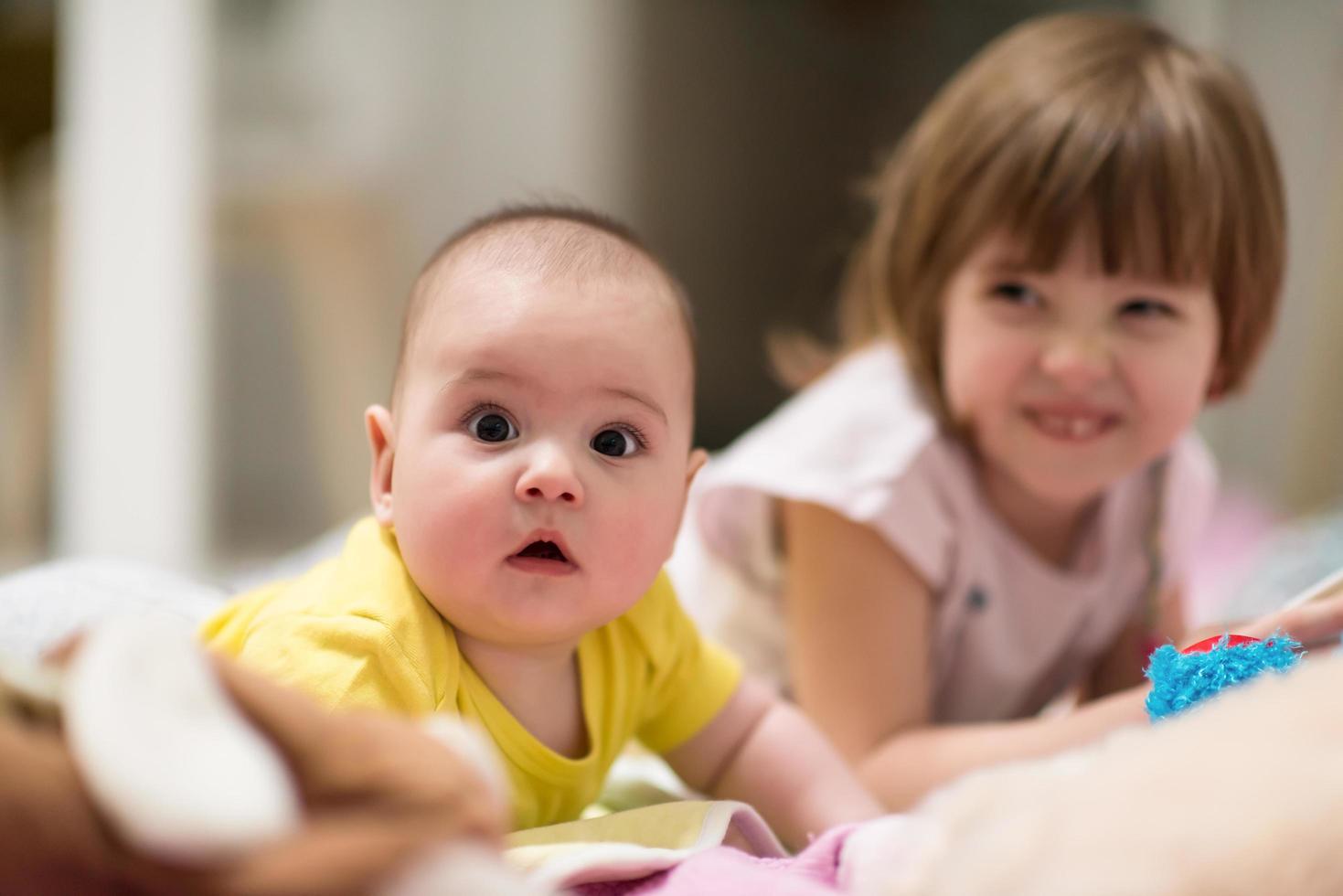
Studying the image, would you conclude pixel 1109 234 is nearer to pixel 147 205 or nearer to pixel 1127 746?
pixel 1127 746

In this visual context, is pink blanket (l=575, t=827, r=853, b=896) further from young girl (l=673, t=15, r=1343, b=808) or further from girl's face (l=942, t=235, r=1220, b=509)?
girl's face (l=942, t=235, r=1220, b=509)

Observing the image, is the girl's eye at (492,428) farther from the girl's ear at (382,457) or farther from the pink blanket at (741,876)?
the pink blanket at (741,876)

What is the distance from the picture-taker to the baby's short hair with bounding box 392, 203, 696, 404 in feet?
2.24

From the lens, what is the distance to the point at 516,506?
2.11 ft

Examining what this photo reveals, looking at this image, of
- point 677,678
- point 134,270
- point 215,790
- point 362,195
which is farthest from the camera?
point 362,195

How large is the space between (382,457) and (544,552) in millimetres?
122

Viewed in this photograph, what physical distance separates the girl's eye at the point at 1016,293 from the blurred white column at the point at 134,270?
5.14 ft

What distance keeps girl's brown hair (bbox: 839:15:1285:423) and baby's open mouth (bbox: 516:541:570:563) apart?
1.56ft

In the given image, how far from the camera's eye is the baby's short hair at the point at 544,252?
68 centimetres

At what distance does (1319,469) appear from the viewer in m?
2.39

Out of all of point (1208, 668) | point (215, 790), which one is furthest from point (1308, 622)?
point (215, 790)

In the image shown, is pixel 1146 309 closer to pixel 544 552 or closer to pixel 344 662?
pixel 544 552

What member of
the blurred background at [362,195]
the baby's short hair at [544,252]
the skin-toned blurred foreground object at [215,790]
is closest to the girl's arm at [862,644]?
the baby's short hair at [544,252]

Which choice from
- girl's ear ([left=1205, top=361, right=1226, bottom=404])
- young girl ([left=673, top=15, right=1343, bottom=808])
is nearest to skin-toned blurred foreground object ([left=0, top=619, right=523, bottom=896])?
young girl ([left=673, top=15, right=1343, bottom=808])
